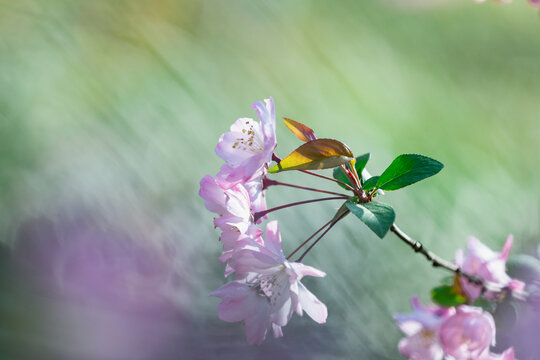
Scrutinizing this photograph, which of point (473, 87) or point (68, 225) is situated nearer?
point (68, 225)

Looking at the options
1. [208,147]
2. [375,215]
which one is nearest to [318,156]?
[375,215]

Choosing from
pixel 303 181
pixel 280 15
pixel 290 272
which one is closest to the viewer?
pixel 290 272

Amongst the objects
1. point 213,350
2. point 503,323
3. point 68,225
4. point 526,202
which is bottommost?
point 503,323

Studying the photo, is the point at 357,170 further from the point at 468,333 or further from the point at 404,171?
the point at 468,333

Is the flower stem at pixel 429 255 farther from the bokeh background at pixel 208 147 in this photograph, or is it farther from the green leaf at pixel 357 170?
the bokeh background at pixel 208 147

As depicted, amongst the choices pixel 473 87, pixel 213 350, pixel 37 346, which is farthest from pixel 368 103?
pixel 37 346

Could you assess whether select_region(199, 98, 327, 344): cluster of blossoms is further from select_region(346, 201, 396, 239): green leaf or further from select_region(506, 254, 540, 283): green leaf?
select_region(506, 254, 540, 283): green leaf

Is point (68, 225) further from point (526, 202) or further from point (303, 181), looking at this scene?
point (526, 202)
